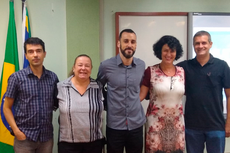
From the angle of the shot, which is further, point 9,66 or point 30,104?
point 9,66

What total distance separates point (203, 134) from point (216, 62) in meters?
0.70

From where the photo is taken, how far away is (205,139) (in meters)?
1.79

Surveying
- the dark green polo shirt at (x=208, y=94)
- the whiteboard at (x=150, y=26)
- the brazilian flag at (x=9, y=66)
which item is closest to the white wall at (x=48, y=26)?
the brazilian flag at (x=9, y=66)

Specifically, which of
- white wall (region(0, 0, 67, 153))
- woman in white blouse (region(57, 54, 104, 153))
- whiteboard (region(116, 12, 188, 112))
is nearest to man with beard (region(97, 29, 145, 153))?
woman in white blouse (region(57, 54, 104, 153))

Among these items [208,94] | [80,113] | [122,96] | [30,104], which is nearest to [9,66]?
[30,104]

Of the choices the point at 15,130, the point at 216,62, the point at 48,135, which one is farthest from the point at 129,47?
the point at 15,130

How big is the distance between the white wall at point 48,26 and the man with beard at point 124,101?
0.93m

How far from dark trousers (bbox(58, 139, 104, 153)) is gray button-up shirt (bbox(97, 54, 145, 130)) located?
0.68ft

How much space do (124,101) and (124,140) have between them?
349 millimetres

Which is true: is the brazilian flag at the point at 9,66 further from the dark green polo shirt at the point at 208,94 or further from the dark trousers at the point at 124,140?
the dark green polo shirt at the point at 208,94

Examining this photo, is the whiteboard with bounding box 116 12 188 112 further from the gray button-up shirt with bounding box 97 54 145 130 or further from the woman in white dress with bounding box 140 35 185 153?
the gray button-up shirt with bounding box 97 54 145 130

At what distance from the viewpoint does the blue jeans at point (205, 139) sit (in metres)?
1.73

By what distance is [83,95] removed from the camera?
153 cm

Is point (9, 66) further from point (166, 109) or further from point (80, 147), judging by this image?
point (166, 109)
